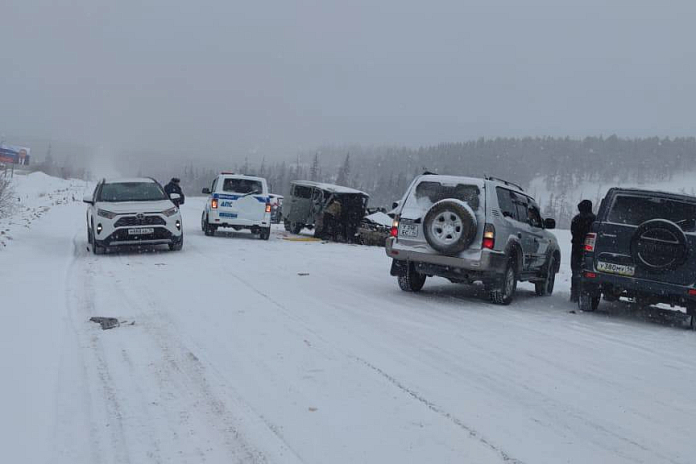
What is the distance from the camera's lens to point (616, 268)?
31.0 feet

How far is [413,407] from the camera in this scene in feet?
15.3

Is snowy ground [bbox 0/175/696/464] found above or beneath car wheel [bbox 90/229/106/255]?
above

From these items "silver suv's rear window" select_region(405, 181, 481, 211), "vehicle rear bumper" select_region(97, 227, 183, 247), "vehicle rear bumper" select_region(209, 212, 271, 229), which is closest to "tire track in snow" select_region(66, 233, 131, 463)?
"vehicle rear bumper" select_region(97, 227, 183, 247)

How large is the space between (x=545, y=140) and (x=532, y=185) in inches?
535

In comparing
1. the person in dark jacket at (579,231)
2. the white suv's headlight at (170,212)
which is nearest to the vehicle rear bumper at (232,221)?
the white suv's headlight at (170,212)

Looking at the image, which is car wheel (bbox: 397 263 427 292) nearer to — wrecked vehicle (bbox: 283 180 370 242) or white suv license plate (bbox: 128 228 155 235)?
white suv license plate (bbox: 128 228 155 235)

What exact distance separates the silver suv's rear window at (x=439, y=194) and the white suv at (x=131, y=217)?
622 centimetres

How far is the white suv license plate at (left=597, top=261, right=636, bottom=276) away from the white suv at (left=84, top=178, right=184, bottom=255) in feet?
29.7

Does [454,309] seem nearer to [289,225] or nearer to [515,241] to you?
[515,241]

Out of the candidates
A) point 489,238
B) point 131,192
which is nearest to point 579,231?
point 489,238

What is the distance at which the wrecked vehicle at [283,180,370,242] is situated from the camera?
22.7 metres

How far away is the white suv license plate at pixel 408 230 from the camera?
33.2 feet

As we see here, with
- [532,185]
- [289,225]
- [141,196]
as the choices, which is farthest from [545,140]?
[141,196]

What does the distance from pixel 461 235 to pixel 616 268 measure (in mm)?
2400
